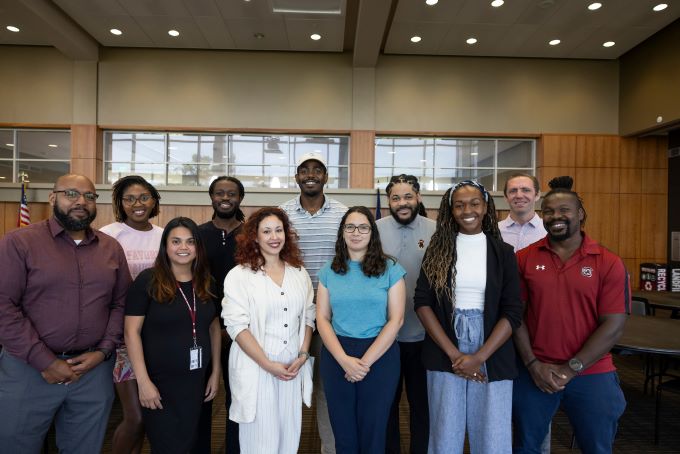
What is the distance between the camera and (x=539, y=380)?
2.14 meters

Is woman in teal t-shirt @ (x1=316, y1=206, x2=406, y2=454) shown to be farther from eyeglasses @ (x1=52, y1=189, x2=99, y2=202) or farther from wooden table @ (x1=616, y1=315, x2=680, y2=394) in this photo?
wooden table @ (x1=616, y1=315, x2=680, y2=394)

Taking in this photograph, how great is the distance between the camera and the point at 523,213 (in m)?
3.22

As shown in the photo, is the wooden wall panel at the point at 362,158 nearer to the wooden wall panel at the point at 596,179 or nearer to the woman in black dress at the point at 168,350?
the wooden wall panel at the point at 596,179

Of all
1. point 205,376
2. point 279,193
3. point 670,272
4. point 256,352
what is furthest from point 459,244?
point 670,272

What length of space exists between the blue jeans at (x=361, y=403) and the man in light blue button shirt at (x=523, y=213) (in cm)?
161

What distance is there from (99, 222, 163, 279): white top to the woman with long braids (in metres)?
1.84

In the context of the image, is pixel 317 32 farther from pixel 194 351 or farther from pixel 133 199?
pixel 194 351

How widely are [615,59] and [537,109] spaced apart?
2216 millimetres

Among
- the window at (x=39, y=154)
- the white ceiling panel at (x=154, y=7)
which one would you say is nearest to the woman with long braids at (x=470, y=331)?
the white ceiling panel at (x=154, y=7)

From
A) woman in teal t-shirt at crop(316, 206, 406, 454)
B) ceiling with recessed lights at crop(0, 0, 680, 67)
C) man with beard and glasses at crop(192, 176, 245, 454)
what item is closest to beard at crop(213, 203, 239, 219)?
man with beard and glasses at crop(192, 176, 245, 454)

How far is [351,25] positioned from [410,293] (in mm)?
7693

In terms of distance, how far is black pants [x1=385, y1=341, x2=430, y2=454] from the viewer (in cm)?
270

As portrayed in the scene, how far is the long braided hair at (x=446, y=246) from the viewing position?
7.00ft

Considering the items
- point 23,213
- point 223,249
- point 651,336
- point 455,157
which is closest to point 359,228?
point 223,249
